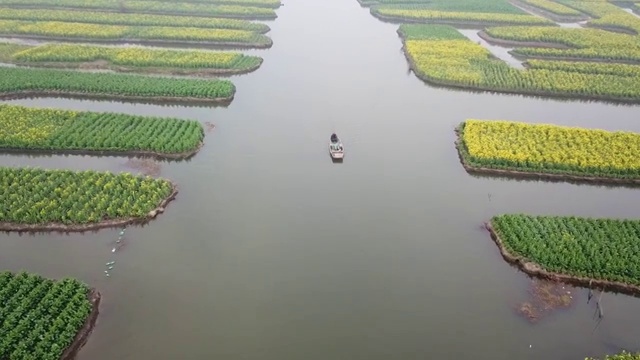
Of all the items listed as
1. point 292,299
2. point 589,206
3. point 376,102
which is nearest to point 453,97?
point 376,102

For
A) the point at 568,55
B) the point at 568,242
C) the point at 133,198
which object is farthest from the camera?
the point at 568,55

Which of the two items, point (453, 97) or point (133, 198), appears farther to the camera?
point (453, 97)

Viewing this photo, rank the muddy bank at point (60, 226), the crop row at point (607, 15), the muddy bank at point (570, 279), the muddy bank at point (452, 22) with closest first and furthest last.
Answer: the muddy bank at point (570, 279)
the muddy bank at point (60, 226)
the crop row at point (607, 15)
the muddy bank at point (452, 22)

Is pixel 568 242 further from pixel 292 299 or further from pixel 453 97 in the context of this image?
pixel 453 97

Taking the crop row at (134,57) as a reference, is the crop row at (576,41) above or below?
below

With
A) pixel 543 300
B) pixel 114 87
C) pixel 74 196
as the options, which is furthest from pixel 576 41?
pixel 74 196

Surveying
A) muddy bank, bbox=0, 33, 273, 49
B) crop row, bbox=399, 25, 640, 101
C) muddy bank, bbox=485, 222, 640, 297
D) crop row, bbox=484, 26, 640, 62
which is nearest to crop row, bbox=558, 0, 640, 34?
crop row, bbox=484, 26, 640, 62

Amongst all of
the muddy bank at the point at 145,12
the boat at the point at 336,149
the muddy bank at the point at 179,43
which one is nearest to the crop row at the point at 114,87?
the boat at the point at 336,149

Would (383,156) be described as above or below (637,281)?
above

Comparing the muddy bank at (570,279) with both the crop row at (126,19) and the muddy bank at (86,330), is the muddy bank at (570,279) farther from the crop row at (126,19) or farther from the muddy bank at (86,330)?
the crop row at (126,19)
